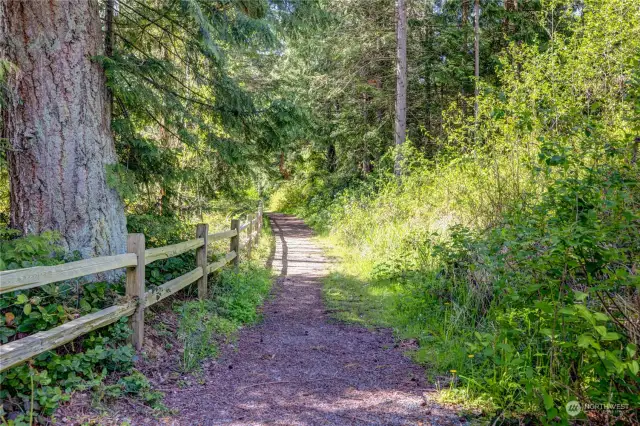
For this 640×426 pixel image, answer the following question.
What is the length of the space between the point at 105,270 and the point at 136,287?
73 cm

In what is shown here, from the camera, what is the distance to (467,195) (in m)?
7.81

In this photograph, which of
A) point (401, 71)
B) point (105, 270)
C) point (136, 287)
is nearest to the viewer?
point (105, 270)

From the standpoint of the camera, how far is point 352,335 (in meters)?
6.01

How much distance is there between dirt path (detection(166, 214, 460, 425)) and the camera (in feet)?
12.0

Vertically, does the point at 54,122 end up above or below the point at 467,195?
above

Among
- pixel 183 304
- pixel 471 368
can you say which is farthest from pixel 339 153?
pixel 471 368

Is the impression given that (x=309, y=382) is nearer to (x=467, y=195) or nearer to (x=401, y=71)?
(x=467, y=195)

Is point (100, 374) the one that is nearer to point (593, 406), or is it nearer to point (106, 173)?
point (106, 173)

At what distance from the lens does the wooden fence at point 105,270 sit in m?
2.89

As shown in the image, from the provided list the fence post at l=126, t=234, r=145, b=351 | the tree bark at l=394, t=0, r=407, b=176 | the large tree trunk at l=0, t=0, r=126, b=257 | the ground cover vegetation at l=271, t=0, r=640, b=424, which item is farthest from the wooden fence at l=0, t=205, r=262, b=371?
the tree bark at l=394, t=0, r=407, b=176

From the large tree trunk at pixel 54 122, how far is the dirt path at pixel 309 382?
2.28m

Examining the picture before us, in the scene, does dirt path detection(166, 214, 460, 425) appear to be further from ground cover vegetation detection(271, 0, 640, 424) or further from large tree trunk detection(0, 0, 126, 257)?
large tree trunk detection(0, 0, 126, 257)

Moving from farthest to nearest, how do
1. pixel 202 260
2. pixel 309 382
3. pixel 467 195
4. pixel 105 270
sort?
pixel 467 195
pixel 202 260
pixel 309 382
pixel 105 270

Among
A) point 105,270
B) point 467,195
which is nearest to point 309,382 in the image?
point 105,270
